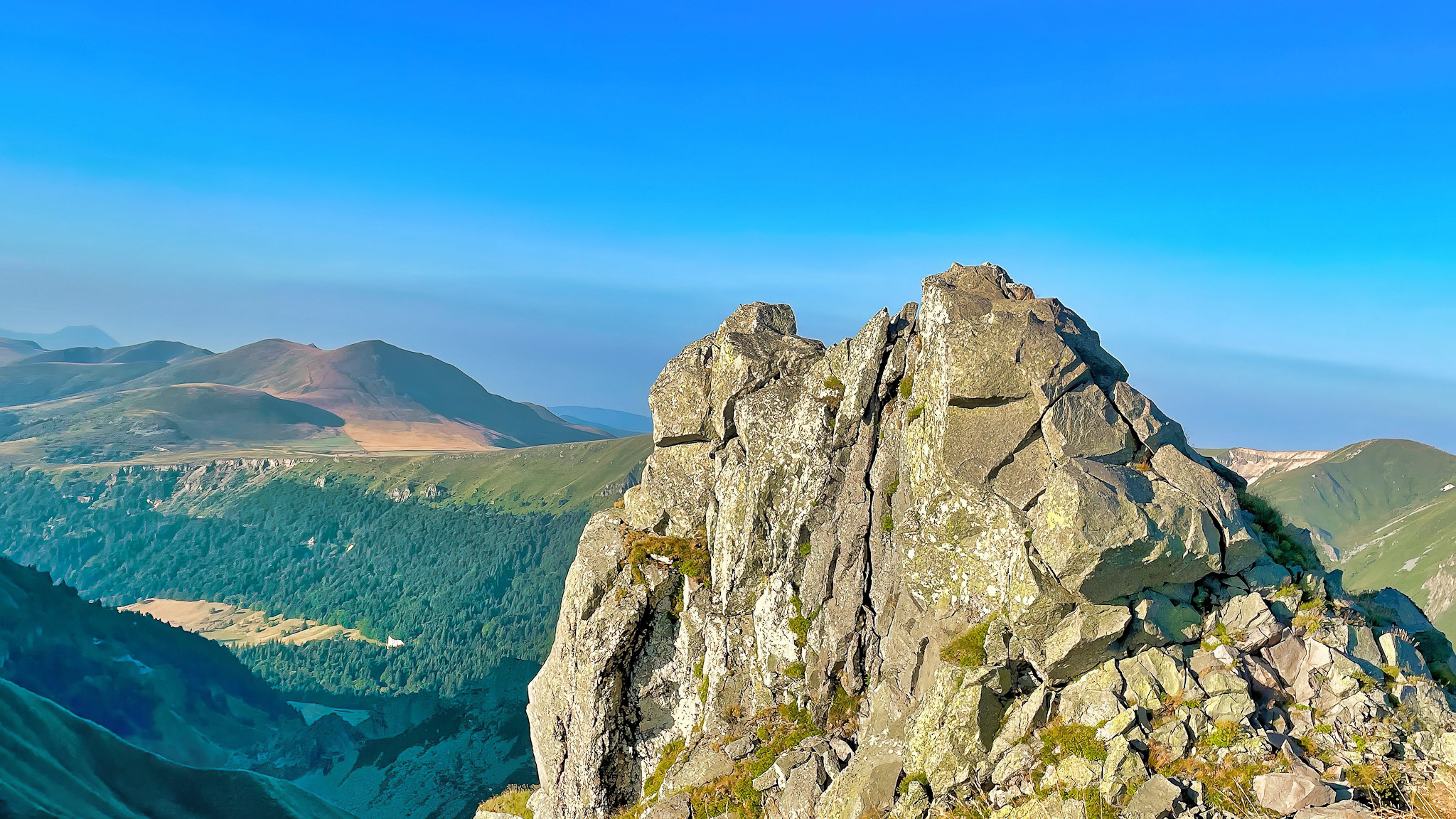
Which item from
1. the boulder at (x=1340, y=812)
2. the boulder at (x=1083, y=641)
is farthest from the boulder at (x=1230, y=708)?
the boulder at (x=1083, y=641)

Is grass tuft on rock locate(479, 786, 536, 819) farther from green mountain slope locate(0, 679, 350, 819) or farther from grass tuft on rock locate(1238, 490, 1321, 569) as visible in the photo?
green mountain slope locate(0, 679, 350, 819)

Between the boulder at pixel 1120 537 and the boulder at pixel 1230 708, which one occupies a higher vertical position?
the boulder at pixel 1120 537

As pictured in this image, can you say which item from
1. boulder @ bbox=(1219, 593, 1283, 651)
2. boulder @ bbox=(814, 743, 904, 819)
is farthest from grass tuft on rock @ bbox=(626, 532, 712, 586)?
boulder @ bbox=(1219, 593, 1283, 651)

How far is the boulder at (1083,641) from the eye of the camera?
23844 millimetres

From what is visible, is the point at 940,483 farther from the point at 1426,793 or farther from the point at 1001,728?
the point at 1426,793

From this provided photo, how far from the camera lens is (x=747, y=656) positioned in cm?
3478

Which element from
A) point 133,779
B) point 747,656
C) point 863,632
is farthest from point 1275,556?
point 133,779

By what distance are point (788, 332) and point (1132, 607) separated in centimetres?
2243

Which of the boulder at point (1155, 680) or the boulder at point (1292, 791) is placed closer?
the boulder at point (1292, 791)

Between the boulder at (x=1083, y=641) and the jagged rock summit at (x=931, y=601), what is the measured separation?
0.07 m

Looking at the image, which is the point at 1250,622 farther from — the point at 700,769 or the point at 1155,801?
the point at 700,769

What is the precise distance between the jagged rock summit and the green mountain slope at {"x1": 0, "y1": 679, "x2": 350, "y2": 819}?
174 m

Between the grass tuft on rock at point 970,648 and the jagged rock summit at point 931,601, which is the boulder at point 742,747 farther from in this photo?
the grass tuft on rock at point 970,648

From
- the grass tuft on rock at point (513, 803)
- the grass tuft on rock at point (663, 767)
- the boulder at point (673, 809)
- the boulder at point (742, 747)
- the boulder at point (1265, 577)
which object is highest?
the boulder at point (1265, 577)
